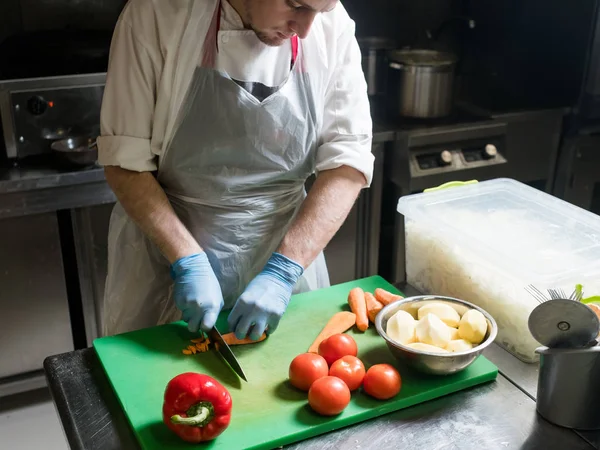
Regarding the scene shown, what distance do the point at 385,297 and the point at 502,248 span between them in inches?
8.6

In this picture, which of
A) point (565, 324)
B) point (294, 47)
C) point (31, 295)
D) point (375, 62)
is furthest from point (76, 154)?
point (565, 324)

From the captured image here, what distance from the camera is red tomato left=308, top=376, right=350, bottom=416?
90cm

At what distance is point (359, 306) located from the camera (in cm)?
116

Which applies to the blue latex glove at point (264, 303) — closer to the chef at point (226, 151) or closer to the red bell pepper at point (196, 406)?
the chef at point (226, 151)

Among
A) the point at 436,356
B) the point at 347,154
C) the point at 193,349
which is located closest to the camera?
the point at 436,356

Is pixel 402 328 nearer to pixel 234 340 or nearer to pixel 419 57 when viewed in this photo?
pixel 234 340

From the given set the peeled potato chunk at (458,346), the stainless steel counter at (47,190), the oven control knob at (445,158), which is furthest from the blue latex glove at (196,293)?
Result: the oven control knob at (445,158)

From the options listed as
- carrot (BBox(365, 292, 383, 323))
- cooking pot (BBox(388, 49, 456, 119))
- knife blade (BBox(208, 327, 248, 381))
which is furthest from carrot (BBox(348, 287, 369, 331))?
cooking pot (BBox(388, 49, 456, 119))

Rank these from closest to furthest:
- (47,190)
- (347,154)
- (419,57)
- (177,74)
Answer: (177,74) → (347,154) → (47,190) → (419,57)

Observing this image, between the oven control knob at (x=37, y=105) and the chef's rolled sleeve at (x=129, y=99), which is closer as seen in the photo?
the chef's rolled sleeve at (x=129, y=99)

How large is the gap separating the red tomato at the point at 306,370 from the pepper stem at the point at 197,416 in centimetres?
15

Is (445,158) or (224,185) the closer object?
(224,185)

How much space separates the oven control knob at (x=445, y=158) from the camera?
228cm

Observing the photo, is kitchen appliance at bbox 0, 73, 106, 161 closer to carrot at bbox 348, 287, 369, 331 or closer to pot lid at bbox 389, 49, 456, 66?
pot lid at bbox 389, 49, 456, 66
